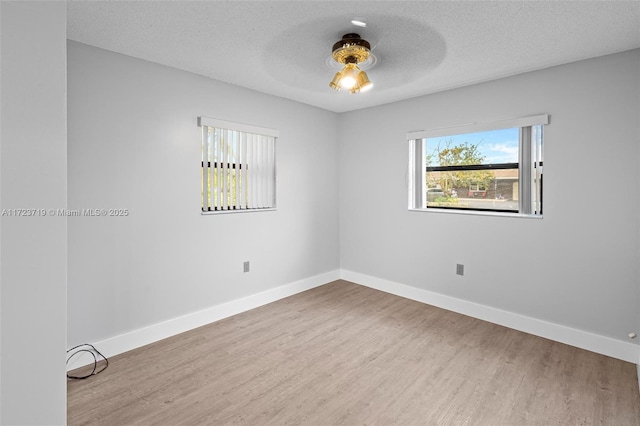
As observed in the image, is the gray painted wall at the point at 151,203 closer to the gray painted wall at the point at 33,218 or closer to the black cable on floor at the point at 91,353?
the black cable on floor at the point at 91,353

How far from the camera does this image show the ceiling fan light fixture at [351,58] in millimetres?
2281

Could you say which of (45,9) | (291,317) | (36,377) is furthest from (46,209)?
(291,317)

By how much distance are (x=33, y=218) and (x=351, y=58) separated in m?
2.11

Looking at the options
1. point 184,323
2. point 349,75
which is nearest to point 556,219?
point 349,75

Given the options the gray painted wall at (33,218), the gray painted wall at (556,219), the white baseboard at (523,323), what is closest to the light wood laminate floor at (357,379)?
the white baseboard at (523,323)

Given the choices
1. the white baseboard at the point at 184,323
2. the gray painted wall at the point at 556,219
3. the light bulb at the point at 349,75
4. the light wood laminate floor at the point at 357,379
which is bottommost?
the light wood laminate floor at the point at 357,379

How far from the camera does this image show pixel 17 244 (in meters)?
1.11

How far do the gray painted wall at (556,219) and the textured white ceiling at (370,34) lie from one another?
27 centimetres

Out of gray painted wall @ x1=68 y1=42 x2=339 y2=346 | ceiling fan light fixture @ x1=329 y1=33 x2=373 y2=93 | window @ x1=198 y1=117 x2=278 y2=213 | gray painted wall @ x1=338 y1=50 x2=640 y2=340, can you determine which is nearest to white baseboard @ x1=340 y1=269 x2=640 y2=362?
gray painted wall @ x1=338 y1=50 x2=640 y2=340

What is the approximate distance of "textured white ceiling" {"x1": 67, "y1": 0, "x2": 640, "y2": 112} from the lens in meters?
1.97

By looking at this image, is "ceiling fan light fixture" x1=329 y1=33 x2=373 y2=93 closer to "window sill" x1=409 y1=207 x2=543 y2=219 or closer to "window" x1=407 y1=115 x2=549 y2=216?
"window" x1=407 y1=115 x2=549 y2=216

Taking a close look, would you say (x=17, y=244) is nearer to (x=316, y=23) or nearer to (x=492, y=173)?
(x=316, y=23)

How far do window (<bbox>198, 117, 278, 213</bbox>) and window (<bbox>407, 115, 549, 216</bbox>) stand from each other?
1.70 m

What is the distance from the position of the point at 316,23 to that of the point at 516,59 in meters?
1.75
